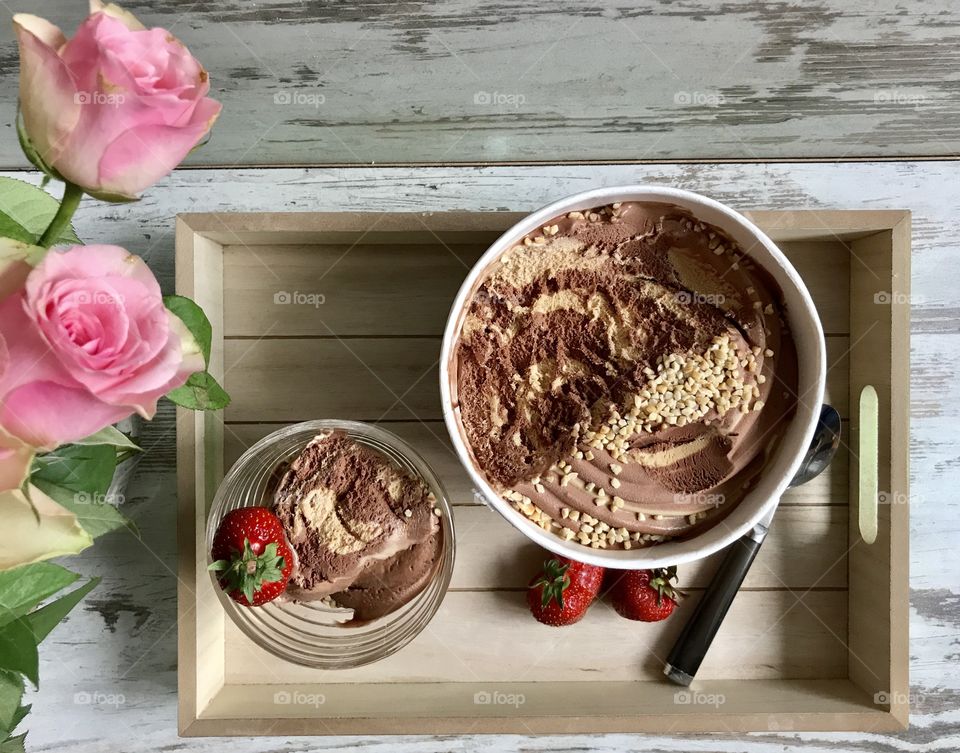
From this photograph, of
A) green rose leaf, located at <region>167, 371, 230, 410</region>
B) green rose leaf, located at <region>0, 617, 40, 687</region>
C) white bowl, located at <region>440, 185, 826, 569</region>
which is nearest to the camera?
green rose leaf, located at <region>0, 617, 40, 687</region>

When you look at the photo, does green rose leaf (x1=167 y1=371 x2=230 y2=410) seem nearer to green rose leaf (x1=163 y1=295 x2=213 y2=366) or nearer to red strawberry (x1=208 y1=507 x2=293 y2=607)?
green rose leaf (x1=163 y1=295 x2=213 y2=366)

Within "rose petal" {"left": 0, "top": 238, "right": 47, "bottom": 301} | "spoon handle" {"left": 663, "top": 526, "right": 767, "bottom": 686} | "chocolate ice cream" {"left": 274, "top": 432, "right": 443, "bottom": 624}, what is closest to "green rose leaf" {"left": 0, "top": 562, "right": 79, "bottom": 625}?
"rose petal" {"left": 0, "top": 238, "right": 47, "bottom": 301}

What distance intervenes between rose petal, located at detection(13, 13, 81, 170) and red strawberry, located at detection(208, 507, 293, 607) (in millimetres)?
530

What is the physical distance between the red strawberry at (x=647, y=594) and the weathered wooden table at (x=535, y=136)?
0.22 m

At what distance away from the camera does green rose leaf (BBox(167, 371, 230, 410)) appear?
2.36ft

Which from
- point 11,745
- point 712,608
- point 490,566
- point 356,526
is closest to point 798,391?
point 712,608

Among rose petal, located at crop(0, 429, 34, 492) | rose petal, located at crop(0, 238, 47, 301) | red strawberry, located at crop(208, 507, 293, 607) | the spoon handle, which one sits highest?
rose petal, located at crop(0, 238, 47, 301)

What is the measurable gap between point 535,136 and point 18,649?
0.83 metres

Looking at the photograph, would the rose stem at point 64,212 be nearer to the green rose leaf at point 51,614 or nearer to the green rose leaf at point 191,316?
the green rose leaf at point 191,316

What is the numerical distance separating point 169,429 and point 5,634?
0.50m

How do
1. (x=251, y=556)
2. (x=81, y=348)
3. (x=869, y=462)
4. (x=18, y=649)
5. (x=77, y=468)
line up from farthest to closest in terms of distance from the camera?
(x=869, y=462), (x=251, y=556), (x=77, y=468), (x=18, y=649), (x=81, y=348)

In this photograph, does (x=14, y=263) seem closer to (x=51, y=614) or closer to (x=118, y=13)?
(x=118, y=13)

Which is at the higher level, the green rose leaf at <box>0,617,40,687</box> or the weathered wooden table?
the weathered wooden table

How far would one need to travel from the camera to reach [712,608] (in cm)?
101
